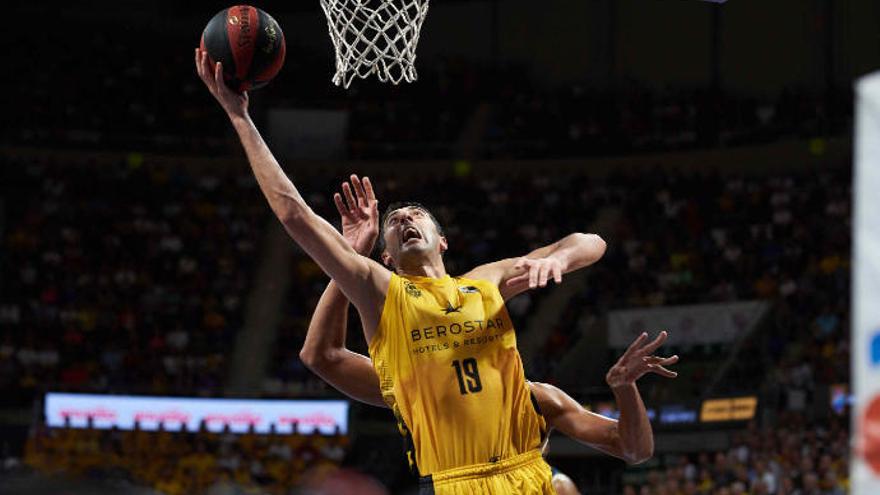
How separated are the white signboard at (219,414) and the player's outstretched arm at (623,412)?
13.8 metres

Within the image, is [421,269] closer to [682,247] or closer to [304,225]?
[304,225]

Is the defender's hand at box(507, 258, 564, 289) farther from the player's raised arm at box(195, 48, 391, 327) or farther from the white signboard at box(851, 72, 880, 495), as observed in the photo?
the white signboard at box(851, 72, 880, 495)

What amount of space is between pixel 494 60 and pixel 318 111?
13.9ft

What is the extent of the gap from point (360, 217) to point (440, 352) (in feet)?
2.47

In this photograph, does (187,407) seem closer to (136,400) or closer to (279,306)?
(136,400)

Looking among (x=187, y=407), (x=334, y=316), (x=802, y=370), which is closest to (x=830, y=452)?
(x=802, y=370)

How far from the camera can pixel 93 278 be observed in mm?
20797

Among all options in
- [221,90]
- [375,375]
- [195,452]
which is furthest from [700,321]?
[221,90]

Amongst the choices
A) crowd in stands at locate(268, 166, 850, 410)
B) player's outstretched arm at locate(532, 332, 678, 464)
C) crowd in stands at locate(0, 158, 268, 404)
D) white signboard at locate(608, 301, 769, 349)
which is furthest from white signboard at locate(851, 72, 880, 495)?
crowd in stands at locate(0, 158, 268, 404)

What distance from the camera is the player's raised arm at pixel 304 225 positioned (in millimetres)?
4223

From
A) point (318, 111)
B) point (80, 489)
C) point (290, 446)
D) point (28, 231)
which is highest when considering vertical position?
point (80, 489)

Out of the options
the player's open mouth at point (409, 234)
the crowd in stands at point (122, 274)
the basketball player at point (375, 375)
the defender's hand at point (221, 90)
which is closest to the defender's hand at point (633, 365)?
the basketball player at point (375, 375)

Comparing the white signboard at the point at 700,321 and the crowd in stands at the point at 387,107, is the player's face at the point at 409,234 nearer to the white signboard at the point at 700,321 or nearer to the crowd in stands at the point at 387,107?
the white signboard at the point at 700,321

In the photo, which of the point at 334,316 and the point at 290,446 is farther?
the point at 290,446
